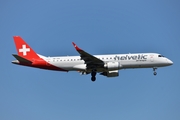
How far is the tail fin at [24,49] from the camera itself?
55200mm

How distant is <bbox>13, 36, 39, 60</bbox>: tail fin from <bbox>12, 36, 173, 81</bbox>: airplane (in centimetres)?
71

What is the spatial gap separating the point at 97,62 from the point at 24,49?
516 inches

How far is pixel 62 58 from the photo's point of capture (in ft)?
175

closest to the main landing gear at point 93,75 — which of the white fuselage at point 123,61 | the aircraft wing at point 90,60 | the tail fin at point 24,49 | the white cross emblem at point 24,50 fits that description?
the white fuselage at point 123,61

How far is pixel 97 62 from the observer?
51.1m

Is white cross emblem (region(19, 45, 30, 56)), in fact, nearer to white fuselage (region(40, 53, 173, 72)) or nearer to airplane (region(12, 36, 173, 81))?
airplane (region(12, 36, 173, 81))

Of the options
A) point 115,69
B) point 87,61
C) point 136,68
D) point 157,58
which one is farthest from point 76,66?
point 157,58

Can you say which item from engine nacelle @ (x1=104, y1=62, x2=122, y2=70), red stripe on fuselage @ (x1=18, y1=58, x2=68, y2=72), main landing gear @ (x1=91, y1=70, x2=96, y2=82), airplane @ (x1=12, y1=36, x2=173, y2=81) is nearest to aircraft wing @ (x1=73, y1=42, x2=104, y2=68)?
airplane @ (x1=12, y1=36, x2=173, y2=81)

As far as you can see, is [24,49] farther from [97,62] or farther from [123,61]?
[123,61]

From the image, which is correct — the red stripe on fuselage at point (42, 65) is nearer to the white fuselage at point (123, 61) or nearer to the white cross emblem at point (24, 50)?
the white fuselage at point (123, 61)

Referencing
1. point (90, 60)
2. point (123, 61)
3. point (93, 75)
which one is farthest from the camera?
point (93, 75)

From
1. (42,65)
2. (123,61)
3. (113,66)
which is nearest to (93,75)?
(113,66)

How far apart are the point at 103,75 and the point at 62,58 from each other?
288 inches

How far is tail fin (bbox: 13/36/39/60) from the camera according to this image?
55.2 m
